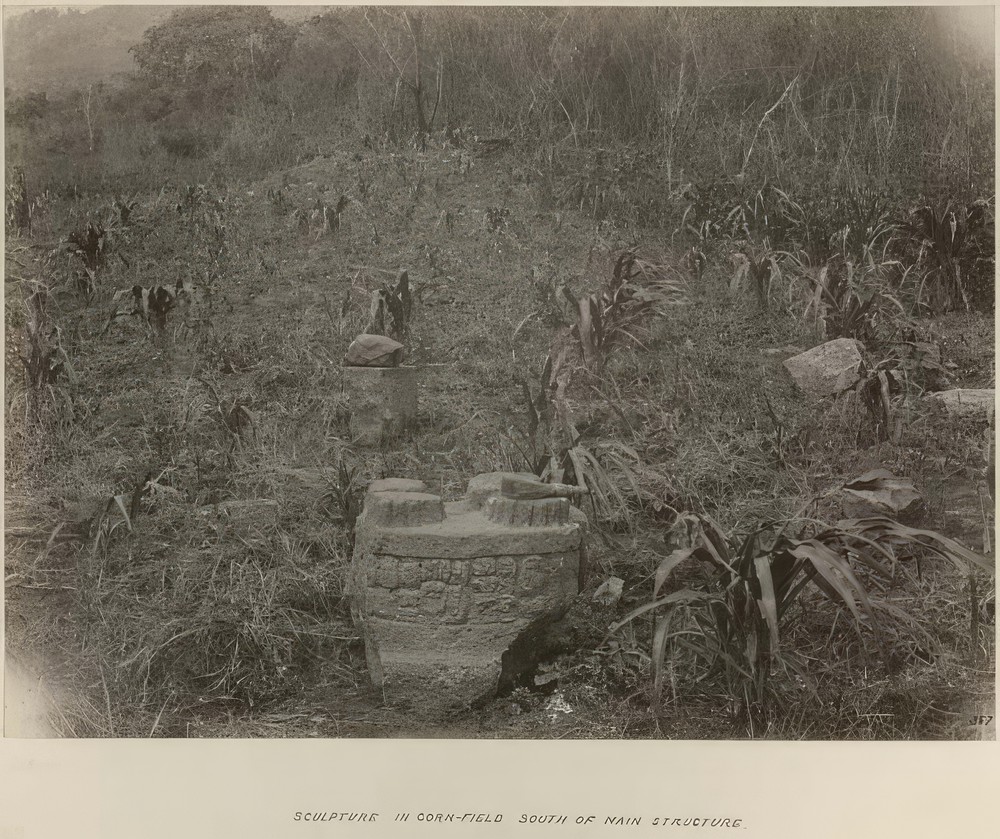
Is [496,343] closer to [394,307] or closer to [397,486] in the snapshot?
[394,307]

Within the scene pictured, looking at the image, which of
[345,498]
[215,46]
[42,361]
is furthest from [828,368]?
[42,361]

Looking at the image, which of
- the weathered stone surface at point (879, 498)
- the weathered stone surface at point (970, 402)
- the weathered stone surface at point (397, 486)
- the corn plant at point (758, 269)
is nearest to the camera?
the weathered stone surface at point (397, 486)

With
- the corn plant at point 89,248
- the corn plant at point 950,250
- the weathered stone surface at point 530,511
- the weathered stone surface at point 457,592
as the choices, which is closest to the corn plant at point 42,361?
the corn plant at point 89,248

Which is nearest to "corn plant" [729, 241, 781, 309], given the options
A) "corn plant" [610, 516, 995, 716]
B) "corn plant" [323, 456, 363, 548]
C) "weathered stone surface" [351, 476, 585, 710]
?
"corn plant" [610, 516, 995, 716]

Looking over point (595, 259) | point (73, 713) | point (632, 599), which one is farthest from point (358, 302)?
point (73, 713)

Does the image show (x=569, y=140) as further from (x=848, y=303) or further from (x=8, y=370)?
→ (x=8, y=370)

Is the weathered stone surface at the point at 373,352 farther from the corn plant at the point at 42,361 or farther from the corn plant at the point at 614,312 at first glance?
the corn plant at the point at 42,361

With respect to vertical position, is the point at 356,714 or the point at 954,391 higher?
the point at 954,391

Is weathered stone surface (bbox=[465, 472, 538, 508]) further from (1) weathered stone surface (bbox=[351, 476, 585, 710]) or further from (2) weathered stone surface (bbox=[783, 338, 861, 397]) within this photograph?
(2) weathered stone surface (bbox=[783, 338, 861, 397])
